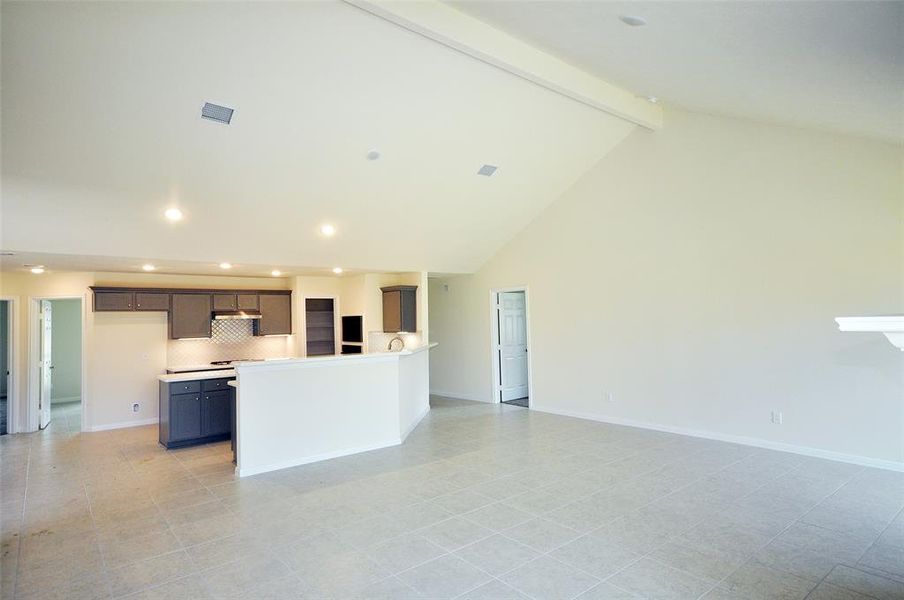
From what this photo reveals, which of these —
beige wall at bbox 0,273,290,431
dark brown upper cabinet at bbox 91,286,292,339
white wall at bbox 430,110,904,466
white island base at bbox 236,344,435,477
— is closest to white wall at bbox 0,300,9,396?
beige wall at bbox 0,273,290,431

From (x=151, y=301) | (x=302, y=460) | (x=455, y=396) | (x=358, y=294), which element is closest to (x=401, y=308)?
(x=358, y=294)

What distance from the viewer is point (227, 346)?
26.7 feet

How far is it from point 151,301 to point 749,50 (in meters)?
7.73

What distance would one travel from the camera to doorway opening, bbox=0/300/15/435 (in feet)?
22.7

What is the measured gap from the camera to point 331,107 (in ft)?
14.5

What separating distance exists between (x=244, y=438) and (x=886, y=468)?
6.05 meters

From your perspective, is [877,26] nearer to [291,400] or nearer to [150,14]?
[150,14]

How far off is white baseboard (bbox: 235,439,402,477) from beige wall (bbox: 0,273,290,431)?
3620mm

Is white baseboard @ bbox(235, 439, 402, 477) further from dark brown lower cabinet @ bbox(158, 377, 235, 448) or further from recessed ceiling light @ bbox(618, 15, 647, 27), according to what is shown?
recessed ceiling light @ bbox(618, 15, 647, 27)

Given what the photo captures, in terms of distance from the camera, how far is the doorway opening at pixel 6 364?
6.92 m

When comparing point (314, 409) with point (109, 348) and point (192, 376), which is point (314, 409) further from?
point (109, 348)

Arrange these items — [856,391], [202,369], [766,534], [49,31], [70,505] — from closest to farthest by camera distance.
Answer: [49,31], [766,534], [70,505], [856,391], [202,369]

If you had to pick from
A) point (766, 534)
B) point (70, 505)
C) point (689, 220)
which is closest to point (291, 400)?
point (70, 505)

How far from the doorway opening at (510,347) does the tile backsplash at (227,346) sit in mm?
3665
